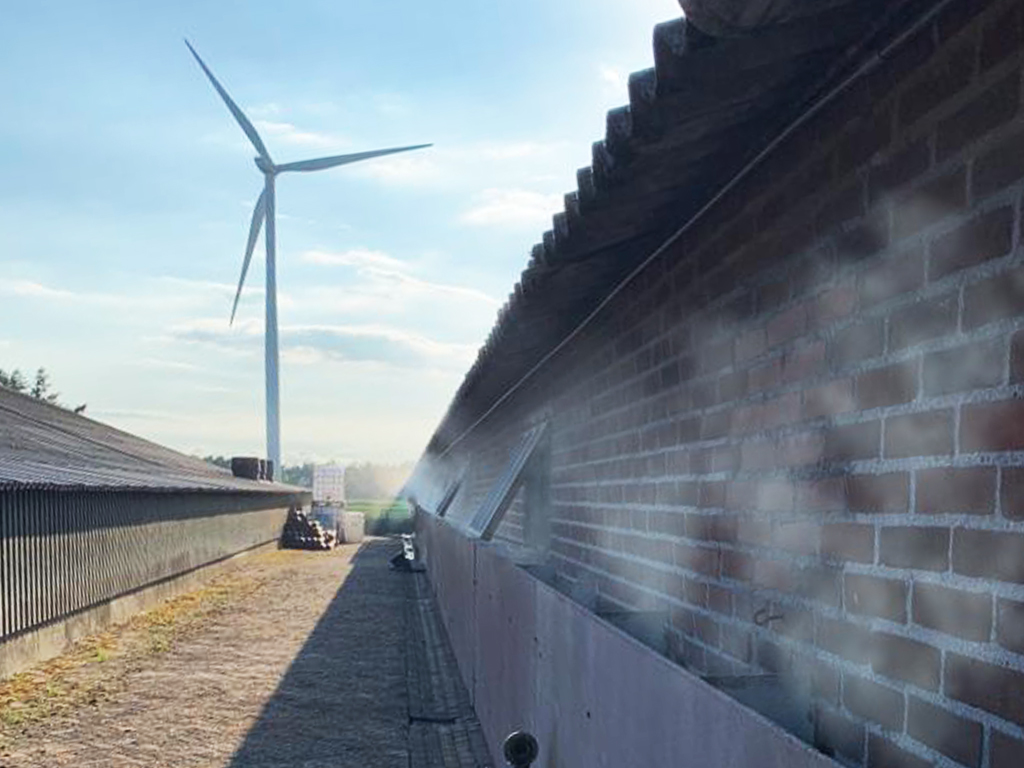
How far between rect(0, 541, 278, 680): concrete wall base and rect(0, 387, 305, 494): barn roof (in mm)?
1717

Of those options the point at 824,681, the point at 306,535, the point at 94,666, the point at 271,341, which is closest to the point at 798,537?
the point at 824,681

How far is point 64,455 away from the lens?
1609 centimetres

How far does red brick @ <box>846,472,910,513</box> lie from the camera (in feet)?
7.28

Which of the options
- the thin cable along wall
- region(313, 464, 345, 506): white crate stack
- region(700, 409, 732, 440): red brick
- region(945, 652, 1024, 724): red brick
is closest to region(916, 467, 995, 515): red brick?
region(945, 652, 1024, 724): red brick

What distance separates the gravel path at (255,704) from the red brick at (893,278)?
18.5ft

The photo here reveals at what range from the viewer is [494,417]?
486 inches

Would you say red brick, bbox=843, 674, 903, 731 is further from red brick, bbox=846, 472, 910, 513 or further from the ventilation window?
the ventilation window

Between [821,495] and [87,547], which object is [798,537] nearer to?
[821,495]

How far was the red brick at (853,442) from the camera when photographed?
7.79ft

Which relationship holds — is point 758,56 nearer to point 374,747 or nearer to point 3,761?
point 374,747

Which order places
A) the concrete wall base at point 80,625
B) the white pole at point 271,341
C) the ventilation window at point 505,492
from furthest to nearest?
1. the white pole at point 271,341
2. the concrete wall base at point 80,625
3. the ventilation window at point 505,492

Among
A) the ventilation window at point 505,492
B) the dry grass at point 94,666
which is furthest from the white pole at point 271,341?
the ventilation window at point 505,492

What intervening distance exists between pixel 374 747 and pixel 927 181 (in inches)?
255

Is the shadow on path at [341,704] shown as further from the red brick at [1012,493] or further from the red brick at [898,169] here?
the red brick at [1012,493]
